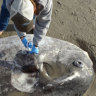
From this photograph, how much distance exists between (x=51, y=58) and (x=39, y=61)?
0.13 meters

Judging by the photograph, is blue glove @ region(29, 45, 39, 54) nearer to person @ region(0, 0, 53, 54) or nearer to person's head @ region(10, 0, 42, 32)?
person @ region(0, 0, 53, 54)

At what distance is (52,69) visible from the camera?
217 cm

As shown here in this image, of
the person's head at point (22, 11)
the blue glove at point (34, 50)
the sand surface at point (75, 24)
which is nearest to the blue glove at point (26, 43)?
the blue glove at point (34, 50)

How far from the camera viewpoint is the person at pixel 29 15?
1.34m

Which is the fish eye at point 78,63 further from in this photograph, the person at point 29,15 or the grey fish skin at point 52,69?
the person at point 29,15

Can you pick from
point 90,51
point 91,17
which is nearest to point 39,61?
point 90,51

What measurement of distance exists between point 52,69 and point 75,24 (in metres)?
1.10

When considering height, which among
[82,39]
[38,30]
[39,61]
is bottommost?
[82,39]

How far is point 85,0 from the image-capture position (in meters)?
3.32

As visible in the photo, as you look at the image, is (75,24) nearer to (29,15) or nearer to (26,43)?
(26,43)

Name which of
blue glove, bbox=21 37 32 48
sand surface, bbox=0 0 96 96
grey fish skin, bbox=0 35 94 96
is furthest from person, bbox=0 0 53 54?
sand surface, bbox=0 0 96 96

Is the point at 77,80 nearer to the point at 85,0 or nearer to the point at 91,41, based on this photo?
the point at 91,41

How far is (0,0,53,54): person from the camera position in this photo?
4.41ft

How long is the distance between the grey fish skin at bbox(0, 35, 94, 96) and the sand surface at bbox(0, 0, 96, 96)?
652 millimetres
